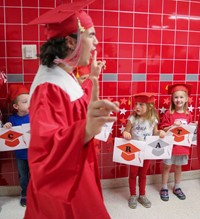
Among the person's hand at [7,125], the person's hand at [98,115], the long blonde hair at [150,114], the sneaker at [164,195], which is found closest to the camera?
the person's hand at [98,115]

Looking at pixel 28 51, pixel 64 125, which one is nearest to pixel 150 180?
pixel 28 51

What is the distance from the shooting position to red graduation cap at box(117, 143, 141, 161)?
218 centimetres

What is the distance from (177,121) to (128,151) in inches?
21.2

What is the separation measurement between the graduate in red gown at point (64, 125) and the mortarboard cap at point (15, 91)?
1.07 m

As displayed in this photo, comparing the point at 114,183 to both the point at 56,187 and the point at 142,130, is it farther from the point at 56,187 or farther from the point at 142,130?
the point at 56,187

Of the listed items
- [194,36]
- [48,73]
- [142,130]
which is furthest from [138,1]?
[48,73]

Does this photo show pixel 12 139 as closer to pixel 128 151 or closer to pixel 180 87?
pixel 128 151

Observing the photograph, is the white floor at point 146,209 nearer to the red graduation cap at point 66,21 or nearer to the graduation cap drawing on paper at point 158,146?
the graduation cap drawing on paper at point 158,146

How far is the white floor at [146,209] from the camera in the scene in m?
2.14

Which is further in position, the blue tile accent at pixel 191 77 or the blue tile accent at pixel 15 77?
the blue tile accent at pixel 191 77

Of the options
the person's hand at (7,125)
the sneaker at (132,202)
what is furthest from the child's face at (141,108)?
the person's hand at (7,125)

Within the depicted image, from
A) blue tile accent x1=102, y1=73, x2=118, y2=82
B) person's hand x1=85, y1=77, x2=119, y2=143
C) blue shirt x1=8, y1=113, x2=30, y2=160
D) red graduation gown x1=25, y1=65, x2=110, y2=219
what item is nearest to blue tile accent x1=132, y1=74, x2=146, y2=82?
blue tile accent x1=102, y1=73, x2=118, y2=82

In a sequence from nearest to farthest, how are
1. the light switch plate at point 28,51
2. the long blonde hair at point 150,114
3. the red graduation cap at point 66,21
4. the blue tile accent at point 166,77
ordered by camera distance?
the red graduation cap at point 66,21, the light switch plate at point 28,51, the long blonde hair at point 150,114, the blue tile accent at point 166,77

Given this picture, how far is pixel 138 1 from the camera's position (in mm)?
2316
